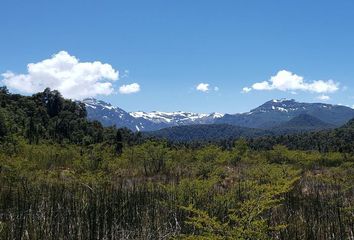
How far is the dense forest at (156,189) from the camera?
7738 millimetres

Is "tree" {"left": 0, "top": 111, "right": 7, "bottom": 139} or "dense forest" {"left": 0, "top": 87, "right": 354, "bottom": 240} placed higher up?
"tree" {"left": 0, "top": 111, "right": 7, "bottom": 139}

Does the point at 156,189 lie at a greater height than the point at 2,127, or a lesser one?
lesser

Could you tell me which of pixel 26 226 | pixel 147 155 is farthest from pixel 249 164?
pixel 26 226

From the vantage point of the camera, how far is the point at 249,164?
1325 inches

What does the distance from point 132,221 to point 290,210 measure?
4.54 metres

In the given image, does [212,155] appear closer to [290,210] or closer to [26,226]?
[290,210]

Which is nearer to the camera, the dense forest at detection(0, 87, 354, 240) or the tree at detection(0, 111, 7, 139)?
the dense forest at detection(0, 87, 354, 240)

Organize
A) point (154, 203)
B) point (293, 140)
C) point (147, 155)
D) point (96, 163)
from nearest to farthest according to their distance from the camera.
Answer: point (154, 203)
point (96, 163)
point (147, 155)
point (293, 140)

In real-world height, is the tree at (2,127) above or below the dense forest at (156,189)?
above

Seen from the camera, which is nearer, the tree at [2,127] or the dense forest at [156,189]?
the dense forest at [156,189]

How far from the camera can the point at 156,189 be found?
16.8 meters

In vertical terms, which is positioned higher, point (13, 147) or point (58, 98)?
point (58, 98)

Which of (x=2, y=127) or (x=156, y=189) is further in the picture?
(x=2, y=127)

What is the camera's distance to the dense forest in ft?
25.4
